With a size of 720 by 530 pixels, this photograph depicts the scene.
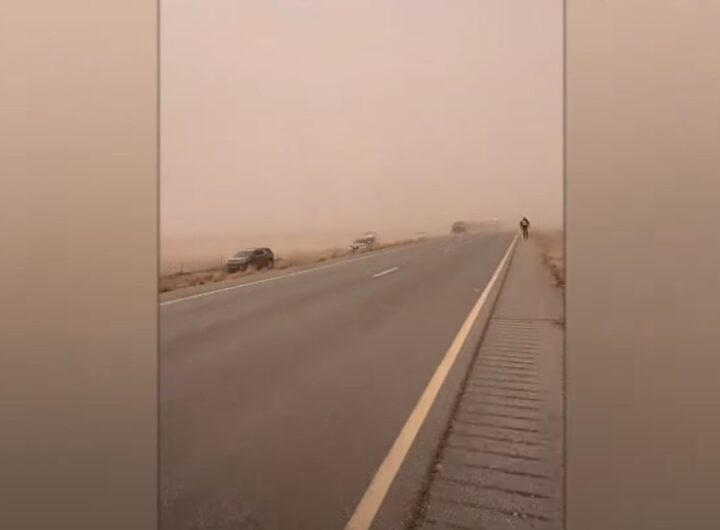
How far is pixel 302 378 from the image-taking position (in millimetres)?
1172

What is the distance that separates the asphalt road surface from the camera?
3.73 feet

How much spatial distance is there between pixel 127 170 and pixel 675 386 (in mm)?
1297

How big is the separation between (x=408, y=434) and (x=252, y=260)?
0.53 metres

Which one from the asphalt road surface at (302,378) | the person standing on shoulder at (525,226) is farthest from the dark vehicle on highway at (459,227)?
the person standing on shoulder at (525,226)

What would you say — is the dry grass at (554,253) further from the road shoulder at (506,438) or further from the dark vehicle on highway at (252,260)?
the dark vehicle on highway at (252,260)

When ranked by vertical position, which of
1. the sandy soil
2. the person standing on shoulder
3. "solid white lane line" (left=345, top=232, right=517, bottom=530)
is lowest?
"solid white lane line" (left=345, top=232, right=517, bottom=530)

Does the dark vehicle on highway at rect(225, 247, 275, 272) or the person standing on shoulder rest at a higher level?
the person standing on shoulder

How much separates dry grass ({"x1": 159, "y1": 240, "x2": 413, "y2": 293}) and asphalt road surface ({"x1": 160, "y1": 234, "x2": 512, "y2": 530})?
27 millimetres

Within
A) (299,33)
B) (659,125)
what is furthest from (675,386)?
(299,33)

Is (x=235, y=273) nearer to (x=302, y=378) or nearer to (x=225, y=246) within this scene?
(x=225, y=246)

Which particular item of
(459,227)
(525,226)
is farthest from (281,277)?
(525,226)

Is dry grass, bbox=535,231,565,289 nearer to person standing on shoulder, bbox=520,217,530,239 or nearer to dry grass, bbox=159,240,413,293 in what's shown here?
person standing on shoulder, bbox=520,217,530,239

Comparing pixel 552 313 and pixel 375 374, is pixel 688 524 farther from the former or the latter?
pixel 375 374

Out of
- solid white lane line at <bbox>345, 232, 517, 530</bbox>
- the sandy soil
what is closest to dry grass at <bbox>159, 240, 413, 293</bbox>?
the sandy soil
